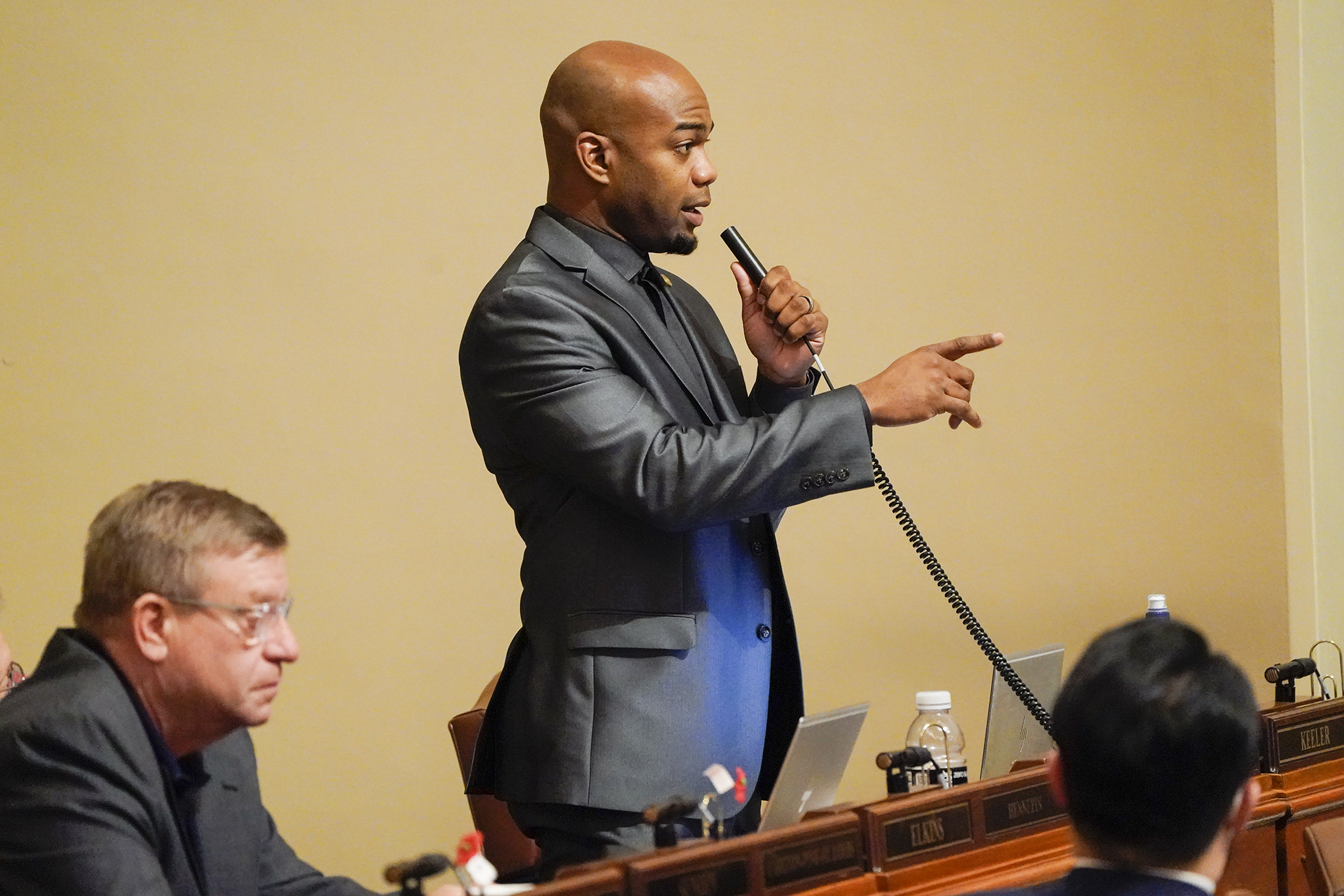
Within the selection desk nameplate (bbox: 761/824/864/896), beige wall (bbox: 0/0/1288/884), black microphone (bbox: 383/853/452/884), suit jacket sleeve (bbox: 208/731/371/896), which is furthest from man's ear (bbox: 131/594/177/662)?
beige wall (bbox: 0/0/1288/884)

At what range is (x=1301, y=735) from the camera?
2125 millimetres

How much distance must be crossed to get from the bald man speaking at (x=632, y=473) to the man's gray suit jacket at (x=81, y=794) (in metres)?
0.52

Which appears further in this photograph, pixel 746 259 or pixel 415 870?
pixel 746 259

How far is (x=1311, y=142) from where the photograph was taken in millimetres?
4375

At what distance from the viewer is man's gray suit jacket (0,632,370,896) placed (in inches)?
53.1

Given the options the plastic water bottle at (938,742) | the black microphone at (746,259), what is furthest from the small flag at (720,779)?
the black microphone at (746,259)

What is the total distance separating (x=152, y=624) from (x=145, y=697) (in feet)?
0.28

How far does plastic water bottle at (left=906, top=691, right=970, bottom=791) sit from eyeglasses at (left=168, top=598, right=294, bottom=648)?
827mm

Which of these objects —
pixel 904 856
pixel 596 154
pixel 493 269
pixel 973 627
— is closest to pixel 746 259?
pixel 596 154

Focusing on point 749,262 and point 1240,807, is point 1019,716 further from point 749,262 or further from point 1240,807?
point 1240,807

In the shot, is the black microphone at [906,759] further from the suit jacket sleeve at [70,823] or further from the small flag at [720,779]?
the suit jacket sleeve at [70,823]

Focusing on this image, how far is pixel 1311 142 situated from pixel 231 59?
317 centimetres

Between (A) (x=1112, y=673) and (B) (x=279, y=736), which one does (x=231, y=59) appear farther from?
(A) (x=1112, y=673)

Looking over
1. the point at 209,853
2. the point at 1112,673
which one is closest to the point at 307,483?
the point at 209,853
